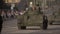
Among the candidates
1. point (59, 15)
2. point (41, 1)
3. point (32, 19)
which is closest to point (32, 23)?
point (32, 19)

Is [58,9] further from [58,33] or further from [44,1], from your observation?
[44,1]

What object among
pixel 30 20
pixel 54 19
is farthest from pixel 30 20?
pixel 54 19

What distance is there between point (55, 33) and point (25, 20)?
456 cm

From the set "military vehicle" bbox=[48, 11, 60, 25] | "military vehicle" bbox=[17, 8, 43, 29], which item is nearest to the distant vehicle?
"military vehicle" bbox=[17, 8, 43, 29]

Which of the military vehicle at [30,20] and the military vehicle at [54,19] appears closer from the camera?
the military vehicle at [30,20]

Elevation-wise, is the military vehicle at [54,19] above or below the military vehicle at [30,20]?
below

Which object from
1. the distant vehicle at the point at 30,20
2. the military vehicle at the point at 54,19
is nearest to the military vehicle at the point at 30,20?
the distant vehicle at the point at 30,20

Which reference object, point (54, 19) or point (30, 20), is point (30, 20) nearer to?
point (30, 20)

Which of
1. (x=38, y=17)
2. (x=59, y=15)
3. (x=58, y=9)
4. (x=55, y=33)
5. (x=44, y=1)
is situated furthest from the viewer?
(x=44, y=1)

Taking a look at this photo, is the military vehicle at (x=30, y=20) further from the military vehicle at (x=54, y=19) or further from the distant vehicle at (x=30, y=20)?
the military vehicle at (x=54, y=19)

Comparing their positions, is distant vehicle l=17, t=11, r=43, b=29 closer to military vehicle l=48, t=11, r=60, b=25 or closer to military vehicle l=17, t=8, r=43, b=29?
military vehicle l=17, t=8, r=43, b=29

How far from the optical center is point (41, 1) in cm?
6378

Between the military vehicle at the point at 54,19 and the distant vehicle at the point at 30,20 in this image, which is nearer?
the distant vehicle at the point at 30,20

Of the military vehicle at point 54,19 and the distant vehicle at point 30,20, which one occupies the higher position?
the distant vehicle at point 30,20
